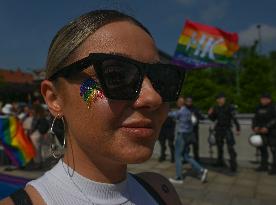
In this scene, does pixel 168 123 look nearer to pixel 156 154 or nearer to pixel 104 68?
pixel 156 154

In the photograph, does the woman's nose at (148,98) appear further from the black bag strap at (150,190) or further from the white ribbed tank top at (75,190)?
the black bag strap at (150,190)

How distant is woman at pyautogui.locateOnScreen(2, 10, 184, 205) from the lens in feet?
3.48

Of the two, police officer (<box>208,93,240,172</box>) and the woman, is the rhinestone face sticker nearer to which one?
the woman

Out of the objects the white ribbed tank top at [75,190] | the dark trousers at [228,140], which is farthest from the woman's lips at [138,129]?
the dark trousers at [228,140]

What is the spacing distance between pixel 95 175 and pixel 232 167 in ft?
22.8

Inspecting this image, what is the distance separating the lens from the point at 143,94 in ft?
3.54

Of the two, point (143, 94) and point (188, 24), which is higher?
point (188, 24)

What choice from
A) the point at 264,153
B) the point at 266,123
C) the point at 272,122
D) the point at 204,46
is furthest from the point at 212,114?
the point at 204,46

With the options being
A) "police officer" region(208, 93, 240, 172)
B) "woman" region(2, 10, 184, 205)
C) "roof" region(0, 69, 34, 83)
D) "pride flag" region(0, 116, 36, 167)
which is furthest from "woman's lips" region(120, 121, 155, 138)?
"roof" region(0, 69, 34, 83)

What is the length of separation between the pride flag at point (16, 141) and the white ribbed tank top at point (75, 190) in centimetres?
679

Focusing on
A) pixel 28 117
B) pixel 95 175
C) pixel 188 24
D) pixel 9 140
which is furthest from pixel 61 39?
pixel 188 24

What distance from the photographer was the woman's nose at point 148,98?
107 cm

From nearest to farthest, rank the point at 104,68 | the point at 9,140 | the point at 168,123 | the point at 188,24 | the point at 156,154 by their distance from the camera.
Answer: the point at 104,68, the point at 9,140, the point at 168,123, the point at 156,154, the point at 188,24

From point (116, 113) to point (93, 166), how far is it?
0.25m
